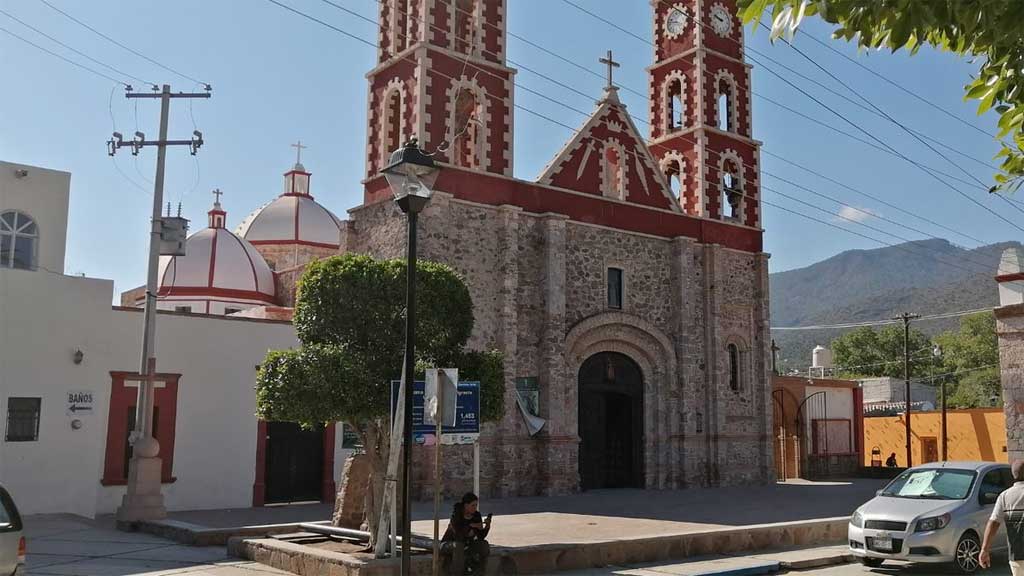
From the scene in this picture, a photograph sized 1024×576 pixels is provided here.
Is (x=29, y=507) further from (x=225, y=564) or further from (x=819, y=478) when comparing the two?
(x=819, y=478)

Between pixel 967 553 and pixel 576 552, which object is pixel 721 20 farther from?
pixel 576 552

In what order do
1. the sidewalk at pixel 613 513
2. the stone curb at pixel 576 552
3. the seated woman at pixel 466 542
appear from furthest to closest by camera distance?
the sidewalk at pixel 613 513 < the stone curb at pixel 576 552 < the seated woman at pixel 466 542

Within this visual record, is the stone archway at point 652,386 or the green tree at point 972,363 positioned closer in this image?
the stone archway at point 652,386

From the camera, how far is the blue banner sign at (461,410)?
36.2 feet

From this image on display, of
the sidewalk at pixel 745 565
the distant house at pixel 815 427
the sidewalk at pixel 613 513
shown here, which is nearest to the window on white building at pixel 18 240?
the sidewalk at pixel 613 513

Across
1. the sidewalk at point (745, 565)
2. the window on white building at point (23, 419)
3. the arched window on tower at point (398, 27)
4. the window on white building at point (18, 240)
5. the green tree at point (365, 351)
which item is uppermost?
the arched window on tower at point (398, 27)

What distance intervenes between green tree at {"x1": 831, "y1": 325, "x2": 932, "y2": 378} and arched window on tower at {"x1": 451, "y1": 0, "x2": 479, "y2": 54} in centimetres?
6215

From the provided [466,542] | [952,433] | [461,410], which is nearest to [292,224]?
[461,410]

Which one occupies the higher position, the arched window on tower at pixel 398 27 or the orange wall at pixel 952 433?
the arched window on tower at pixel 398 27

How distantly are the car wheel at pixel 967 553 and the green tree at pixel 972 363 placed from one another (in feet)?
190

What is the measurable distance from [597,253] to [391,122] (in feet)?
21.1

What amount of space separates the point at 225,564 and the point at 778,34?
396 inches

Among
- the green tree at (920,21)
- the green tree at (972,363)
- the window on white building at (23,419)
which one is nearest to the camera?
the green tree at (920,21)

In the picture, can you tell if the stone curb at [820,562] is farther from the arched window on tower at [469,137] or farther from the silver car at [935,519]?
the arched window on tower at [469,137]
